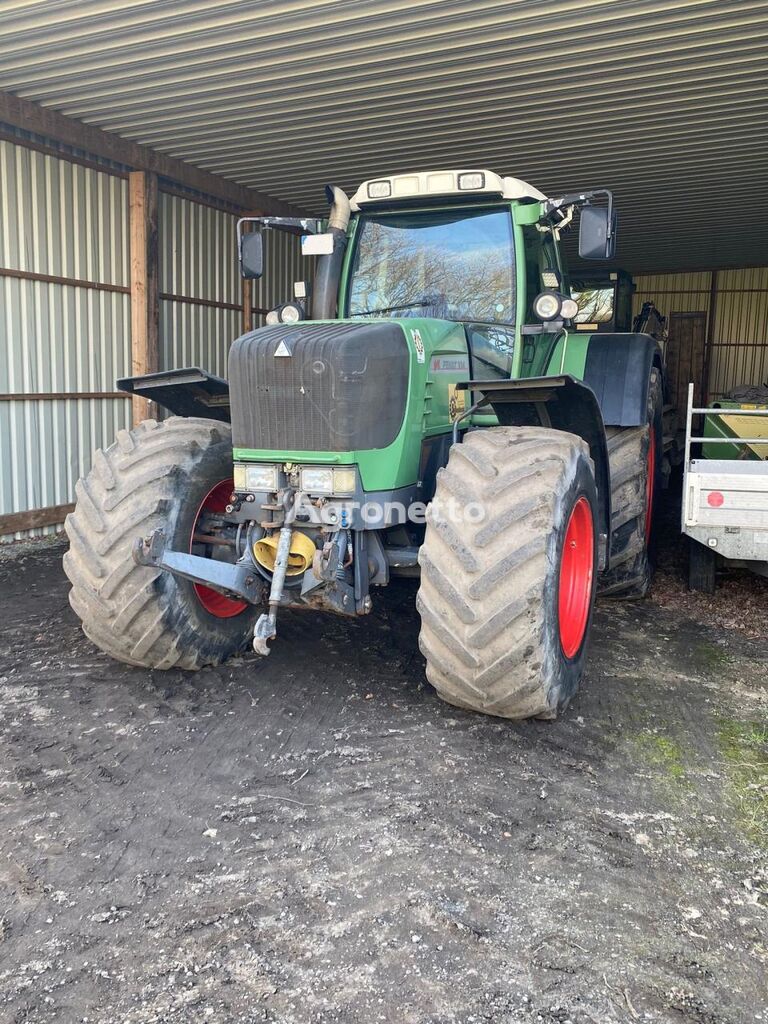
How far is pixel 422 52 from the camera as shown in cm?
623

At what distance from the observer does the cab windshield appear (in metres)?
4.62

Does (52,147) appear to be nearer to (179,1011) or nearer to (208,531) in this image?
(208,531)

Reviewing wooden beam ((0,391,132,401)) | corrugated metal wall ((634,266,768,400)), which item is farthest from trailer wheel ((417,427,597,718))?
corrugated metal wall ((634,266,768,400))

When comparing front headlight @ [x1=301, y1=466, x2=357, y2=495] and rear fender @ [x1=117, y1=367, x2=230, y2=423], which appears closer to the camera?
front headlight @ [x1=301, y1=466, x2=357, y2=495]

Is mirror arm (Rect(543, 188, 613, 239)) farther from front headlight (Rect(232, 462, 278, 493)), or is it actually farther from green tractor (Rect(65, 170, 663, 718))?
front headlight (Rect(232, 462, 278, 493))

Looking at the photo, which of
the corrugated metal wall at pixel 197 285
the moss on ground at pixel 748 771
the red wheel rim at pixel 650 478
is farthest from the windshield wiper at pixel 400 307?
the corrugated metal wall at pixel 197 285

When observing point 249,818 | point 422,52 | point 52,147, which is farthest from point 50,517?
point 249,818

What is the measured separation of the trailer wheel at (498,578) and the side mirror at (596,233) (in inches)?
48.0

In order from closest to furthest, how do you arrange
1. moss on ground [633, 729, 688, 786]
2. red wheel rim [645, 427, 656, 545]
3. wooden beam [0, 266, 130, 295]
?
moss on ground [633, 729, 688, 786], red wheel rim [645, 427, 656, 545], wooden beam [0, 266, 130, 295]

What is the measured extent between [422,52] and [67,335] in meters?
4.32

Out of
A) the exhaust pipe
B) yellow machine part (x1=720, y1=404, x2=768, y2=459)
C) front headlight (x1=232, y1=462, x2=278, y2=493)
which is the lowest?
front headlight (x1=232, y1=462, x2=278, y2=493)

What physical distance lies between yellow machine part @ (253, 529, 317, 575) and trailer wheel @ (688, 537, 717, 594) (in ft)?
10.9

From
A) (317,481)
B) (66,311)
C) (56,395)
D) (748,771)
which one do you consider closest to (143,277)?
(66,311)

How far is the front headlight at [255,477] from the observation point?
3.85 m
